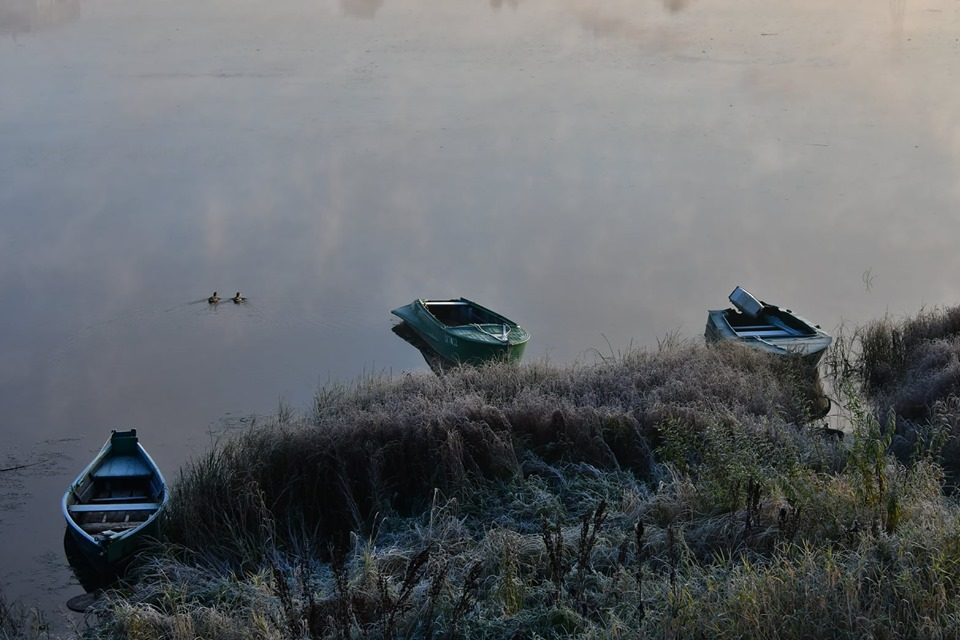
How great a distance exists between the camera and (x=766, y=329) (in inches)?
563

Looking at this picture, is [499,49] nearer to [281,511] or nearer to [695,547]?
[281,511]

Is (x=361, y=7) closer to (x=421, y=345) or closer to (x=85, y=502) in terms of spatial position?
(x=421, y=345)

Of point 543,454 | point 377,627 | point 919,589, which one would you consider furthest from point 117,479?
point 919,589

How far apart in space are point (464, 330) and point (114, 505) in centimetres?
562

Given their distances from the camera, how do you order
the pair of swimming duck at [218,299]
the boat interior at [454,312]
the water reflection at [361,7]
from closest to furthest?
the boat interior at [454,312], the pair of swimming duck at [218,299], the water reflection at [361,7]

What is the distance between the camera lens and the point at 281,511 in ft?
30.5

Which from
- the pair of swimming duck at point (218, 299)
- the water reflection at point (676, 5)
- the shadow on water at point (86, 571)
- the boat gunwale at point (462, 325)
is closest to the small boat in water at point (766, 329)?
the boat gunwale at point (462, 325)

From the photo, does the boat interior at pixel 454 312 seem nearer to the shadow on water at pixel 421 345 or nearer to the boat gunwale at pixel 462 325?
the boat gunwale at pixel 462 325

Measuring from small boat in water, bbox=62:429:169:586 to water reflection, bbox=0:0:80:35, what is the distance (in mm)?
24684

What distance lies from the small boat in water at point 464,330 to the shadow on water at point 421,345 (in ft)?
0.19

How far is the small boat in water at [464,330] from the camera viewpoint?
13664 mm

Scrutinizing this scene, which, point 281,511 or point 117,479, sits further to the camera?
point 117,479

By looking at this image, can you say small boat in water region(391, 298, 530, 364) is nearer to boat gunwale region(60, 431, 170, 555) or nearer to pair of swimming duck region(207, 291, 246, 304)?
pair of swimming duck region(207, 291, 246, 304)

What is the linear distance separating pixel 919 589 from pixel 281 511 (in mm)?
5383
